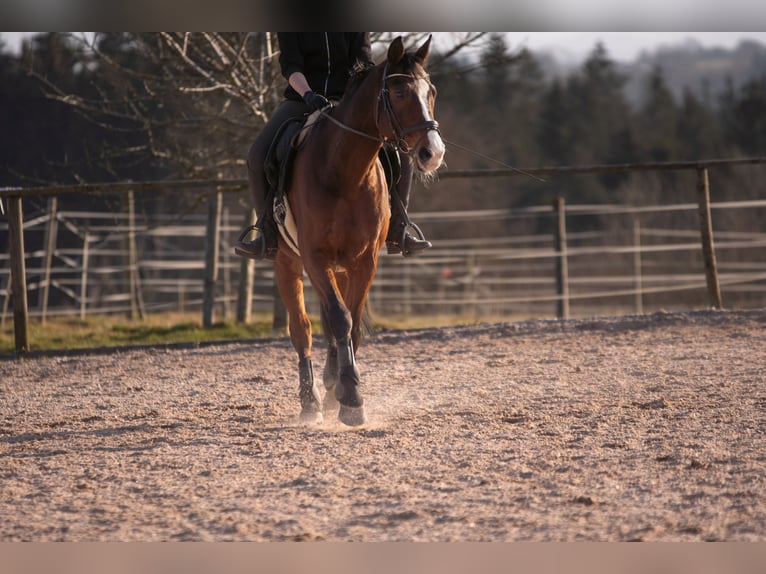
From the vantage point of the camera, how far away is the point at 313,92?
5.64 meters

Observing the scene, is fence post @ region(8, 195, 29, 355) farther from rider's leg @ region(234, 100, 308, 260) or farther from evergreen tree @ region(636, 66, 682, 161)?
evergreen tree @ region(636, 66, 682, 161)

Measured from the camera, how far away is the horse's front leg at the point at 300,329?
5.66m

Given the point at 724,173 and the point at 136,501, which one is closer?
the point at 136,501

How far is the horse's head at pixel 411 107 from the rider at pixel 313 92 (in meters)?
0.82

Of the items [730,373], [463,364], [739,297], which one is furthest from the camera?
[739,297]

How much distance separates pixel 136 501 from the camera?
152 inches

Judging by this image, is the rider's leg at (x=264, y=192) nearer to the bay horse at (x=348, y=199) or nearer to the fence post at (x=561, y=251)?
the bay horse at (x=348, y=199)

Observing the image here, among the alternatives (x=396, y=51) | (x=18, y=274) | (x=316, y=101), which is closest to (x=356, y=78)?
(x=316, y=101)

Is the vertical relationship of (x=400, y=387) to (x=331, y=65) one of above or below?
below

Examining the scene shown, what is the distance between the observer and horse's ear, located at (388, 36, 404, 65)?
4762 millimetres

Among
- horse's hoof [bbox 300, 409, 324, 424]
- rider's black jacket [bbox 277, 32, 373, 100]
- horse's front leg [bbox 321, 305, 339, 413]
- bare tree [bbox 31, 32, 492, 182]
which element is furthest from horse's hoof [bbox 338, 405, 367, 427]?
bare tree [bbox 31, 32, 492, 182]

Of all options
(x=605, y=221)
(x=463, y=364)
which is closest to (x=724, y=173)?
(x=605, y=221)

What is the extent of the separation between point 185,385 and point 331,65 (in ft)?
8.61

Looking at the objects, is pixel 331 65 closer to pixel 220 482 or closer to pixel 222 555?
pixel 220 482
